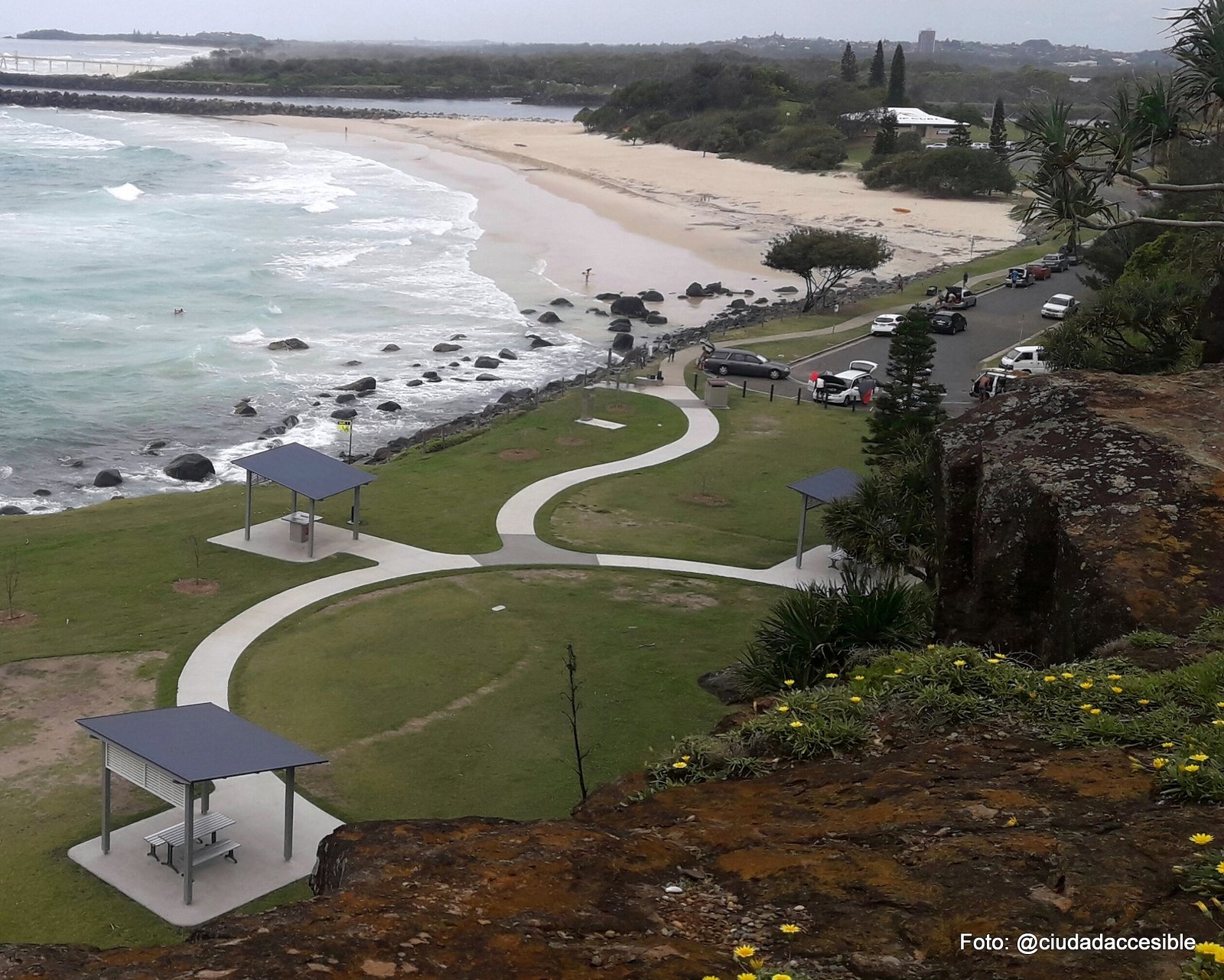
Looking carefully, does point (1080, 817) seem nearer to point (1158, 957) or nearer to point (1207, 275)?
point (1158, 957)

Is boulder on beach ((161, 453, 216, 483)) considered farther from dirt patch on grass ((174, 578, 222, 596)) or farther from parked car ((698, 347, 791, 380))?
parked car ((698, 347, 791, 380))

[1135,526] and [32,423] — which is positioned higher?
[1135,526]

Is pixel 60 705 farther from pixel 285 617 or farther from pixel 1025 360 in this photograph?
pixel 1025 360

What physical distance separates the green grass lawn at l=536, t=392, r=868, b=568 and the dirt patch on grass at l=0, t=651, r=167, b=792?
1059 centimetres

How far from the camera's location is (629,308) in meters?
60.4

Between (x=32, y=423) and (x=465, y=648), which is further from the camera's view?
(x=32, y=423)

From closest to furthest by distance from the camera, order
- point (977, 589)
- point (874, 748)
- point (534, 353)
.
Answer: point (874, 748) → point (977, 589) → point (534, 353)

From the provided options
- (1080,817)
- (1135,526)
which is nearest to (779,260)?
(1135,526)

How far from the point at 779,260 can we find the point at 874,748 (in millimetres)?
51718

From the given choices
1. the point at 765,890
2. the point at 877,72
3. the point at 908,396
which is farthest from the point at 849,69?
the point at 765,890

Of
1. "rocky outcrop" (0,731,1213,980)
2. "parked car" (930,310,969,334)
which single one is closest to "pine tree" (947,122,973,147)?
"parked car" (930,310,969,334)

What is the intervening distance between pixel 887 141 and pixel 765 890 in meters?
111

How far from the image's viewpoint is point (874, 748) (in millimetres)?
9680

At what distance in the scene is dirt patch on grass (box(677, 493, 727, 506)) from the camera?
3152 centimetres
